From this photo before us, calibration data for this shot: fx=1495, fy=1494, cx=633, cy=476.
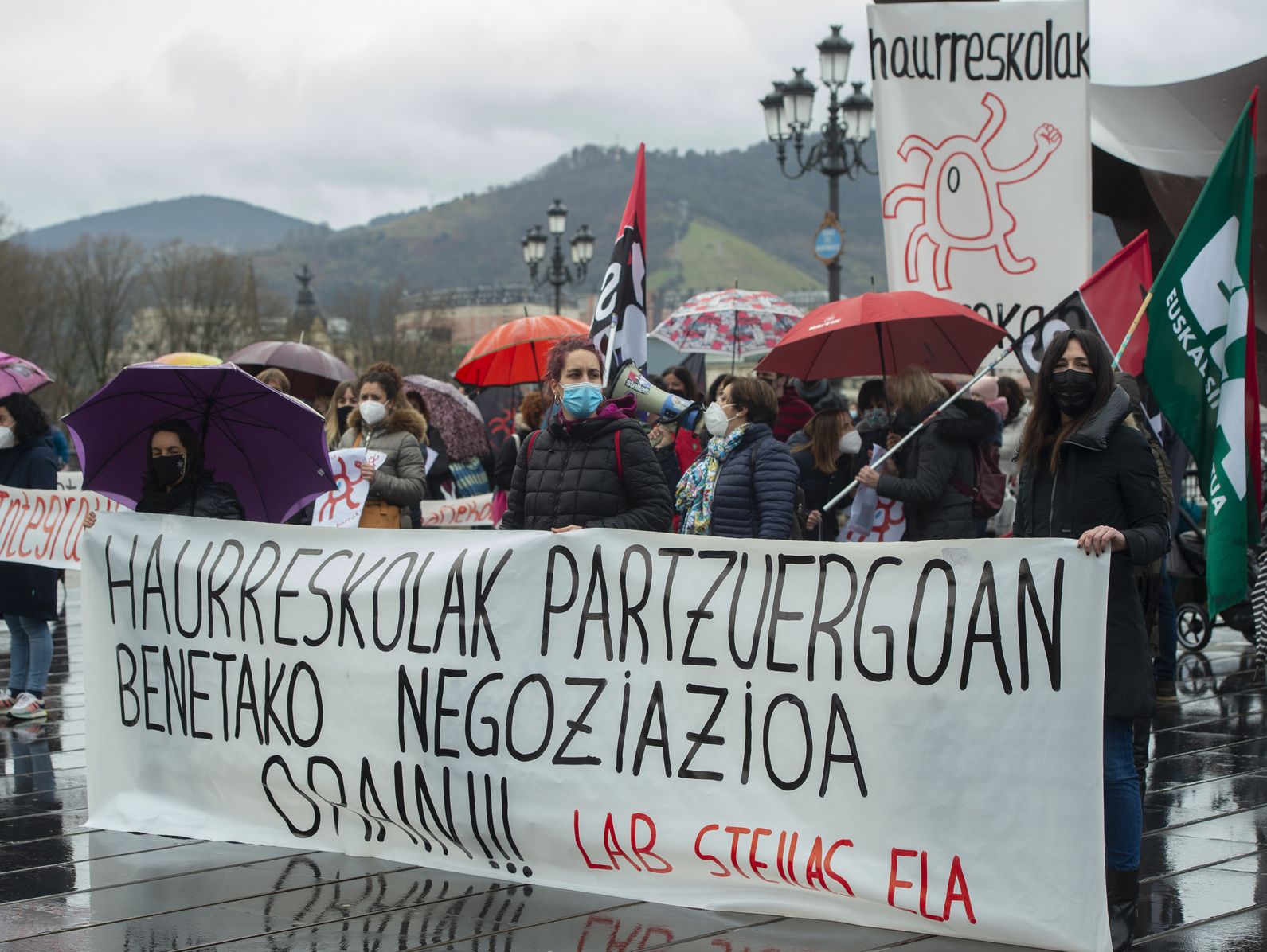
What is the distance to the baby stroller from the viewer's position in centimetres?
931

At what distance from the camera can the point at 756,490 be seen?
22.3 ft

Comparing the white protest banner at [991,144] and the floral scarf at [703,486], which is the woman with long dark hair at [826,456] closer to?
the white protest banner at [991,144]

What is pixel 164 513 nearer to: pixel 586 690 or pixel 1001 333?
pixel 586 690

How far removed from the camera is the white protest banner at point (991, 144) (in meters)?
7.45

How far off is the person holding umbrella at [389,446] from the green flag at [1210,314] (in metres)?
4.08

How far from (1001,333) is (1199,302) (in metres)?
2.31

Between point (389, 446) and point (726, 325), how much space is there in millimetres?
4075

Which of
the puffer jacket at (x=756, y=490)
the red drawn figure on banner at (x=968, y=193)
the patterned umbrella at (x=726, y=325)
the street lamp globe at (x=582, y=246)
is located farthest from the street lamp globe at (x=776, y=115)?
the puffer jacket at (x=756, y=490)

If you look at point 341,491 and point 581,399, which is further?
point 341,491

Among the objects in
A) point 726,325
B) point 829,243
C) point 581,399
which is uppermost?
point 829,243

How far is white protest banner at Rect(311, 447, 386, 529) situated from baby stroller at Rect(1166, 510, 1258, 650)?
186 inches

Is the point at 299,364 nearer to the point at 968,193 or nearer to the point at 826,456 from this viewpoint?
the point at 826,456

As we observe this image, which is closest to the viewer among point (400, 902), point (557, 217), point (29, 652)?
point (400, 902)

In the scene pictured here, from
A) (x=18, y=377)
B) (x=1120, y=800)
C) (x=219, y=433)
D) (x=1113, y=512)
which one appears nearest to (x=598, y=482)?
(x=219, y=433)
